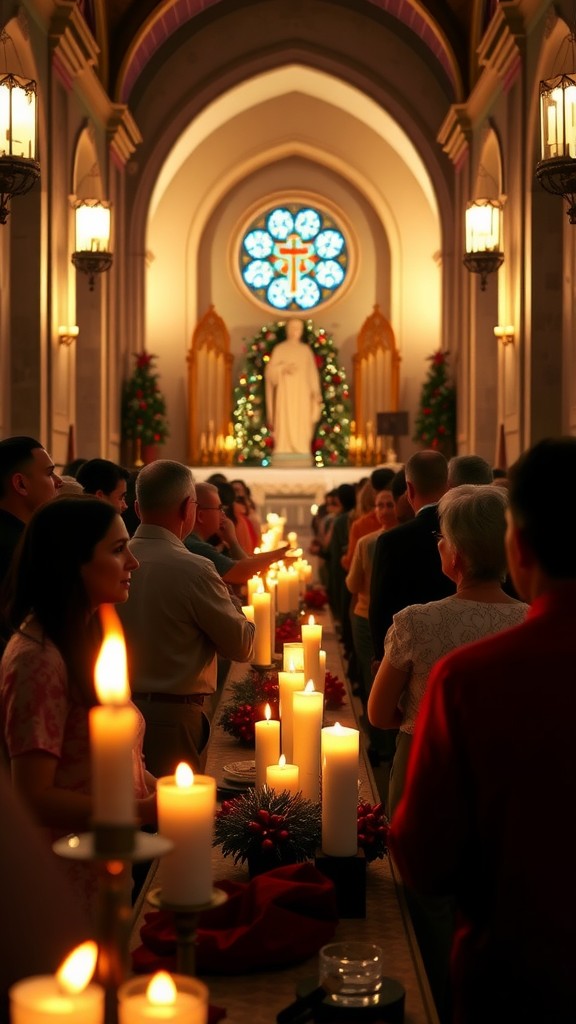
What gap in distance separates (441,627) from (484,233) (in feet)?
33.9

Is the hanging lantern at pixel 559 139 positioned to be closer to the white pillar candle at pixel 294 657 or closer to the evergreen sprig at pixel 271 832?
the white pillar candle at pixel 294 657

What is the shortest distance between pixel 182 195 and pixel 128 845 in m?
21.6

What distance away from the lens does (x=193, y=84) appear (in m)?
19.0

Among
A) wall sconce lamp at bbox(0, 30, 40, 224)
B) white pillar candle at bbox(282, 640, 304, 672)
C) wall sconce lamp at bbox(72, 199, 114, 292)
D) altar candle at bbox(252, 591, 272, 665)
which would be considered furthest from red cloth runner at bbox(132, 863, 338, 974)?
Result: wall sconce lamp at bbox(72, 199, 114, 292)

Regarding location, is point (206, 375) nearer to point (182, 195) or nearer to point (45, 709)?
point (182, 195)

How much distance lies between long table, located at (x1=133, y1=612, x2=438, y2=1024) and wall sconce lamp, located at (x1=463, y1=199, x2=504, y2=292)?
1061 centimetres

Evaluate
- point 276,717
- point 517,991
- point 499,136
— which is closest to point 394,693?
point 276,717

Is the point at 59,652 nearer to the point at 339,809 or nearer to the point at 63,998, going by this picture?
the point at 339,809

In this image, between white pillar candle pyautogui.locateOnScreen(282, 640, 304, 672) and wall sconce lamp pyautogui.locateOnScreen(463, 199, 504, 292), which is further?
wall sconce lamp pyautogui.locateOnScreen(463, 199, 504, 292)

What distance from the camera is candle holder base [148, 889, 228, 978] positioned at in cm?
142

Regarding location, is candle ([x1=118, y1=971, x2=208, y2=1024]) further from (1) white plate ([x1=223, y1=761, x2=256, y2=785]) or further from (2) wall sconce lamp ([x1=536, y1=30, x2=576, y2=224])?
(2) wall sconce lamp ([x1=536, y1=30, x2=576, y2=224])

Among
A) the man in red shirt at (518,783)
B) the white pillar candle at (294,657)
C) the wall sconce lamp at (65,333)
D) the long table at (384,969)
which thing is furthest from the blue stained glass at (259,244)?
the man in red shirt at (518,783)

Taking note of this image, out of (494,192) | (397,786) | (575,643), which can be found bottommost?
(397,786)

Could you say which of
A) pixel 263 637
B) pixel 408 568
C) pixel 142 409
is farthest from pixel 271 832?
pixel 142 409
